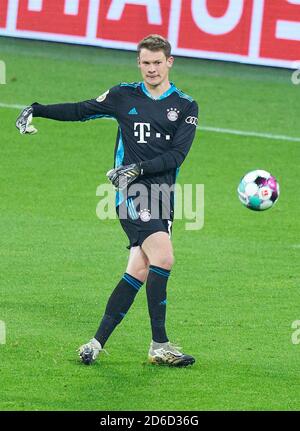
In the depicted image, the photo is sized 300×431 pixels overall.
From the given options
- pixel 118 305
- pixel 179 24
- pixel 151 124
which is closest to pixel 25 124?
pixel 151 124

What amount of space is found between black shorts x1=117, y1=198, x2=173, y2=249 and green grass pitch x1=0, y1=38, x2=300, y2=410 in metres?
0.95

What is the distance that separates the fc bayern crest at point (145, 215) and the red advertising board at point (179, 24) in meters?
10.3

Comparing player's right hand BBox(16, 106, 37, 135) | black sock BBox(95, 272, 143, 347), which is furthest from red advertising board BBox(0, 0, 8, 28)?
black sock BBox(95, 272, 143, 347)

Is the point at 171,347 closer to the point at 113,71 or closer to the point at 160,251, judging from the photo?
the point at 160,251

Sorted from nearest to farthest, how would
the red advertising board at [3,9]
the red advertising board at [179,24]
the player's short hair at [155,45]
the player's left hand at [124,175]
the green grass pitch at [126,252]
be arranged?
the green grass pitch at [126,252] → the player's left hand at [124,175] → the player's short hair at [155,45] → the red advertising board at [179,24] → the red advertising board at [3,9]

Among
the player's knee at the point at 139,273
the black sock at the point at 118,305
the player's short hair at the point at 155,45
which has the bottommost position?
the black sock at the point at 118,305

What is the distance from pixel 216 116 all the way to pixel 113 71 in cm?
225

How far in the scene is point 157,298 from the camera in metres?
9.59

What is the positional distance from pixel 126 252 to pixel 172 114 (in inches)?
154

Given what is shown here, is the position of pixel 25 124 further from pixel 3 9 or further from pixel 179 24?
pixel 3 9

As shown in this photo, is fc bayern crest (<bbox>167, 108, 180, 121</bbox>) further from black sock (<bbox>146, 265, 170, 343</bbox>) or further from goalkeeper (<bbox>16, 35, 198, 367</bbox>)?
black sock (<bbox>146, 265, 170, 343</bbox>)

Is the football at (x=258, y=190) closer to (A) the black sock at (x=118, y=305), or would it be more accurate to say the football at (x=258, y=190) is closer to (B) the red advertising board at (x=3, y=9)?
(A) the black sock at (x=118, y=305)

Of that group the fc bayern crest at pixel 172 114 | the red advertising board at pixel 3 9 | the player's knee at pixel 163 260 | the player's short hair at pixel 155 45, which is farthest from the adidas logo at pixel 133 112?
the red advertising board at pixel 3 9

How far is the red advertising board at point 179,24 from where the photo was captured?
64.1 feet
